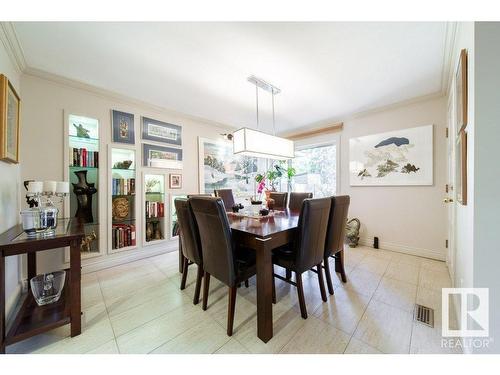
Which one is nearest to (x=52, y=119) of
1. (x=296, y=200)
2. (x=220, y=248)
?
(x=220, y=248)

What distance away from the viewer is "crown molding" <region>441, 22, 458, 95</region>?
1.53 metres

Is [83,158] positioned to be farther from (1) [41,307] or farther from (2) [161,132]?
(1) [41,307]

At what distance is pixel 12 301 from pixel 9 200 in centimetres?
90

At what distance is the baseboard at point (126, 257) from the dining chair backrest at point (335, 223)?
2.61m

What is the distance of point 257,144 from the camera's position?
2.26 metres

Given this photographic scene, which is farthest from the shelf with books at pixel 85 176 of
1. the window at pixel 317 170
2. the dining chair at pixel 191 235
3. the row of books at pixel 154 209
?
the window at pixel 317 170

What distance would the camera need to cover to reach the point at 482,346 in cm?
99

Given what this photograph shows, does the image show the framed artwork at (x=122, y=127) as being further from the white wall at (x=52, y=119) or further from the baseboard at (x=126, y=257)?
the baseboard at (x=126, y=257)

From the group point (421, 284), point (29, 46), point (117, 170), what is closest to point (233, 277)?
point (421, 284)

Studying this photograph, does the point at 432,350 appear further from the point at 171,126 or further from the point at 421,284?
the point at 171,126

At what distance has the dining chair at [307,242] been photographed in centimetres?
149

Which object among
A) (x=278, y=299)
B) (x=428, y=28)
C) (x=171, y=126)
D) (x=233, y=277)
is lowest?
(x=278, y=299)

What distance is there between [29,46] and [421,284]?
4.57 metres
